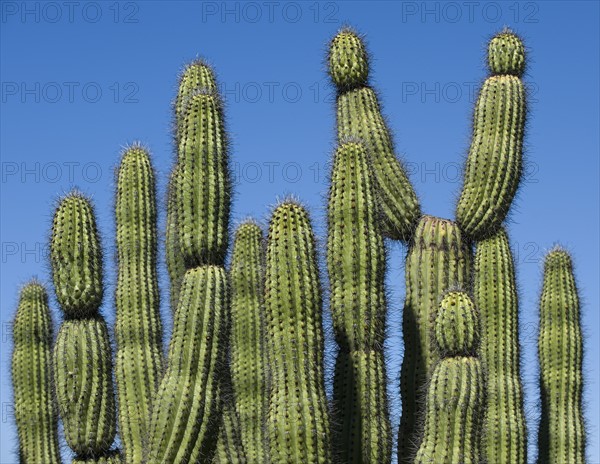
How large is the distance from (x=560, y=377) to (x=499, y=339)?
2144 mm

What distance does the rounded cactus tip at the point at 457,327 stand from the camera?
1004cm

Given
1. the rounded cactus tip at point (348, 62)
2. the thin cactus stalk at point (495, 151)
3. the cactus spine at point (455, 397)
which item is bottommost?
the cactus spine at point (455, 397)

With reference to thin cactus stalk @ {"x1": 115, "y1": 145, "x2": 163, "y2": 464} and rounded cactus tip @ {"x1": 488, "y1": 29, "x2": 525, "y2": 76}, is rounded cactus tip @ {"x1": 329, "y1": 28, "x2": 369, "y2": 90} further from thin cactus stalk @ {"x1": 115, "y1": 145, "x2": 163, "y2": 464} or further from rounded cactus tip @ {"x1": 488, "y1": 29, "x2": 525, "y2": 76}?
thin cactus stalk @ {"x1": 115, "y1": 145, "x2": 163, "y2": 464}

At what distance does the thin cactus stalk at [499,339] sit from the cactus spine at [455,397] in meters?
2.07

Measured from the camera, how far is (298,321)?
9320mm

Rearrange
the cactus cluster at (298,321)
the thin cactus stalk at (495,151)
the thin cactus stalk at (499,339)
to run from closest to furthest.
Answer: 1. the cactus cluster at (298,321)
2. the thin cactus stalk at (495,151)
3. the thin cactus stalk at (499,339)

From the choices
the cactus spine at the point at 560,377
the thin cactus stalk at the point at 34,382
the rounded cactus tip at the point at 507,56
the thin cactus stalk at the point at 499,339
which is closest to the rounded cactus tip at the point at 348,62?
the rounded cactus tip at the point at 507,56

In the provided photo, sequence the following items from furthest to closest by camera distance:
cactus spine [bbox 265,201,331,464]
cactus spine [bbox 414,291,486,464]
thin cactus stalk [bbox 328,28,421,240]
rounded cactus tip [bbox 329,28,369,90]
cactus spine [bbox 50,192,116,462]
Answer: rounded cactus tip [bbox 329,28,369,90]
thin cactus stalk [bbox 328,28,421,240]
cactus spine [bbox 50,192,116,462]
cactus spine [bbox 414,291,486,464]
cactus spine [bbox 265,201,331,464]

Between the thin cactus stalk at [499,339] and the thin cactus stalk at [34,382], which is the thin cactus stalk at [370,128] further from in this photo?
the thin cactus stalk at [34,382]

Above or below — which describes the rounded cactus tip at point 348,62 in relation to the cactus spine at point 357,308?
above

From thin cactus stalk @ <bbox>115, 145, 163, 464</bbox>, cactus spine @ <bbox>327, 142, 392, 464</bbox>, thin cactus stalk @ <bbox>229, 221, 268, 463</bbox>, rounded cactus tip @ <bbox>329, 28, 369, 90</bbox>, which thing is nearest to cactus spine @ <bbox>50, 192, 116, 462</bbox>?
thin cactus stalk @ <bbox>115, 145, 163, 464</bbox>

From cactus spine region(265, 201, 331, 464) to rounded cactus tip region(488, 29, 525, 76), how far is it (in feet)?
13.5

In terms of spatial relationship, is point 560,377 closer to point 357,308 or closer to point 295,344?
point 357,308

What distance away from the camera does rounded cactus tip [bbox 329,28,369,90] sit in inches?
484
